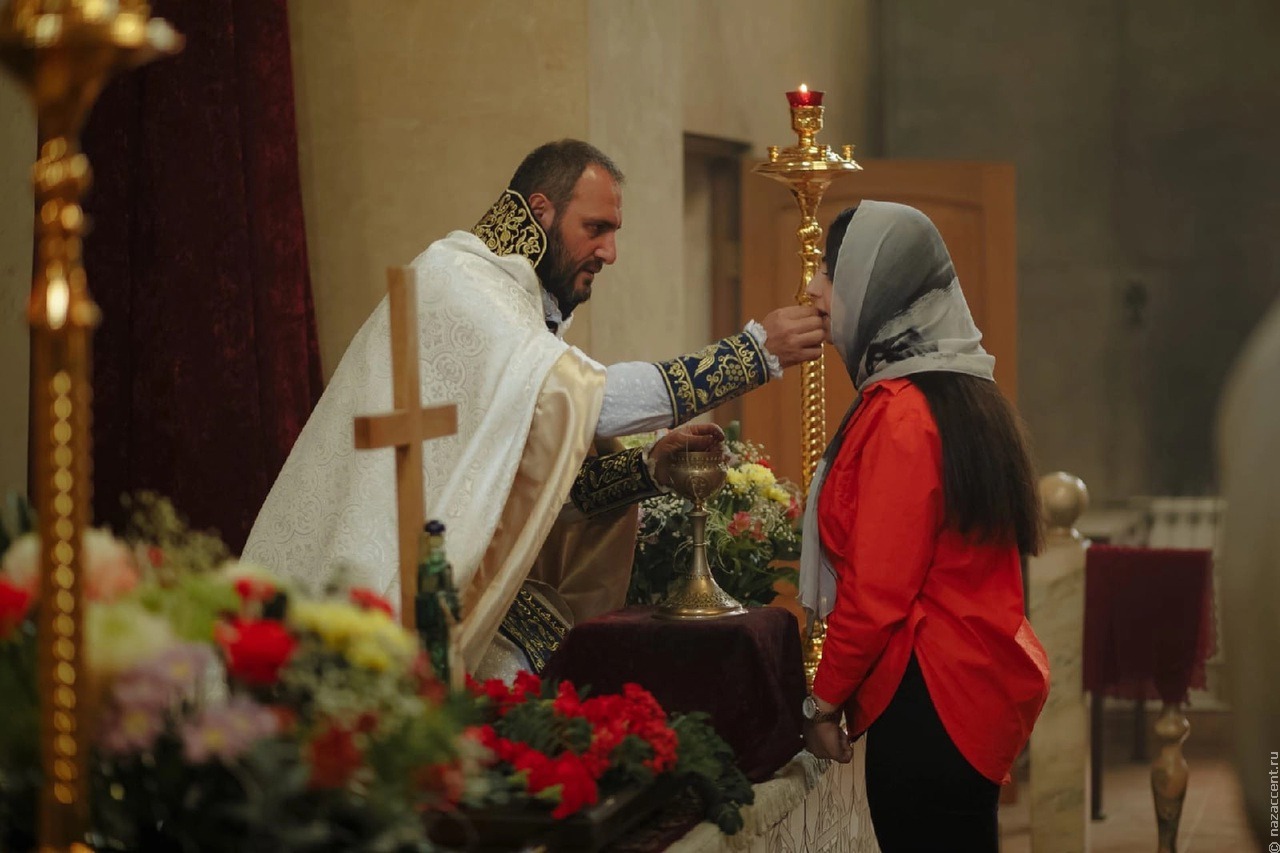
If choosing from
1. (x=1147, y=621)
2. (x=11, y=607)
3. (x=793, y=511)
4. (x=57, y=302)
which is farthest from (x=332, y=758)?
(x=1147, y=621)

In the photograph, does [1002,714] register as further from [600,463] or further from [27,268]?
[27,268]

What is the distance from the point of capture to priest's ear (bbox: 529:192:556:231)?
3.85 m

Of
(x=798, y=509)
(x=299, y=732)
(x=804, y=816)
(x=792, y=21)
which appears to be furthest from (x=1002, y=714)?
(x=792, y=21)

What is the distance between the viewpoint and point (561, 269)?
12.7ft

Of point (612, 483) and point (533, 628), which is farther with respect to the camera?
point (612, 483)

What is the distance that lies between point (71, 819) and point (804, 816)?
2.22m

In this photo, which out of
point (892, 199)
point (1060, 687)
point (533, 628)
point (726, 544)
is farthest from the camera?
point (892, 199)

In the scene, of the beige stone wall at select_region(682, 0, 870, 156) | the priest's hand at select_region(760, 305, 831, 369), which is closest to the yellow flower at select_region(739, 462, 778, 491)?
the priest's hand at select_region(760, 305, 831, 369)

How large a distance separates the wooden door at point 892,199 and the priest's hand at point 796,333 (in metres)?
3.54

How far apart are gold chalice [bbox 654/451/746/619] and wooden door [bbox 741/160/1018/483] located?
362cm

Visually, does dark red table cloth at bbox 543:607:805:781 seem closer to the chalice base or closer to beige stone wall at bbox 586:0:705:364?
the chalice base

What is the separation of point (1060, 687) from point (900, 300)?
9.92ft

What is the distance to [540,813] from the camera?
8.06 feet

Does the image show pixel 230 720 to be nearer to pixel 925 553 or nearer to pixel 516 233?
pixel 925 553
